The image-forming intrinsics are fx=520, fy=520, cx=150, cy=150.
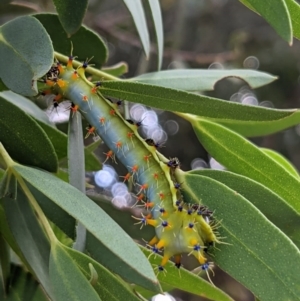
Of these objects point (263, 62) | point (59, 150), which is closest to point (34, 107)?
point (59, 150)

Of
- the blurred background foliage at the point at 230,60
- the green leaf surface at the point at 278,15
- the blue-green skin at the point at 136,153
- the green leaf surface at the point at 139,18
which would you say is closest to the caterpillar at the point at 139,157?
the blue-green skin at the point at 136,153

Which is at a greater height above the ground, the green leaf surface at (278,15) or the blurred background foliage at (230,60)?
the green leaf surface at (278,15)

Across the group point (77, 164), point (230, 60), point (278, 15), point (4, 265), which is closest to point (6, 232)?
point (4, 265)

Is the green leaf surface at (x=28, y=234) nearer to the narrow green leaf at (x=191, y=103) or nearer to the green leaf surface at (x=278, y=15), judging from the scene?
the narrow green leaf at (x=191, y=103)

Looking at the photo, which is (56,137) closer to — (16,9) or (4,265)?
(4,265)

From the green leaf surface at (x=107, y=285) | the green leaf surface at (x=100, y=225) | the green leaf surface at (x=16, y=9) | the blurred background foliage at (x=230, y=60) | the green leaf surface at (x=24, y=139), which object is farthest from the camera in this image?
the blurred background foliage at (x=230, y=60)

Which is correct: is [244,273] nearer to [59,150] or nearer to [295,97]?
[59,150]

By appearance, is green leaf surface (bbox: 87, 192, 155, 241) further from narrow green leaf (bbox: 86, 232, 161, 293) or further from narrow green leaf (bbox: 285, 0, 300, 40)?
narrow green leaf (bbox: 285, 0, 300, 40)
